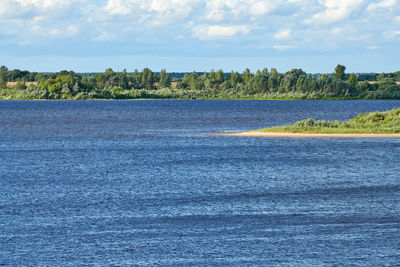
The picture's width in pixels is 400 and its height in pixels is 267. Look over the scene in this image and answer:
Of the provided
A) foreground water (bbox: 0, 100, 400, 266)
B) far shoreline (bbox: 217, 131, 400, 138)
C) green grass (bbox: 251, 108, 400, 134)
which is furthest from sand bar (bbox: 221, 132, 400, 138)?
foreground water (bbox: 0, 100, 400, 266)

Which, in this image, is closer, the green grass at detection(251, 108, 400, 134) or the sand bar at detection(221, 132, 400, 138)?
the sand bar at detection(221, 132, 400, 138)

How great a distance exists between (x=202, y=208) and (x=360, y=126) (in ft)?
176

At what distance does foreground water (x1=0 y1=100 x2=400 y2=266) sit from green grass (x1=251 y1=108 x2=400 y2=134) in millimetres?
19614

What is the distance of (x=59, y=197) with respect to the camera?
33.4 m

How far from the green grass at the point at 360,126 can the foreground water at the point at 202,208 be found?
19.6 metres

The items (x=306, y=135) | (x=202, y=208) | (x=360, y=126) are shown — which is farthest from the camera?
(x=360, y=126)

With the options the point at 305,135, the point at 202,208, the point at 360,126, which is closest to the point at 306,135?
the point at 305,135

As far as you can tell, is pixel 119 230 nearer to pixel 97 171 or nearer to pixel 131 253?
pixel 131 253

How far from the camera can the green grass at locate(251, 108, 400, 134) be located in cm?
7756

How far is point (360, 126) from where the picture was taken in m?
80.6

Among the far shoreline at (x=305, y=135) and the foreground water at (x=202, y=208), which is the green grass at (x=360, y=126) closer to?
the far shoreline at (x=305, y=135)

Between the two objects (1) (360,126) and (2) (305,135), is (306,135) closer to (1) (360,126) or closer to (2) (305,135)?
(2) (305,135)

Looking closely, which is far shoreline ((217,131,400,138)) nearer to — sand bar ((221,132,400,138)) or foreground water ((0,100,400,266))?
sand bar ((221,132,400,138))

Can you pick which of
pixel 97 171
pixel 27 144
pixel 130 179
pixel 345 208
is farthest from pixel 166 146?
pixel 345 208
